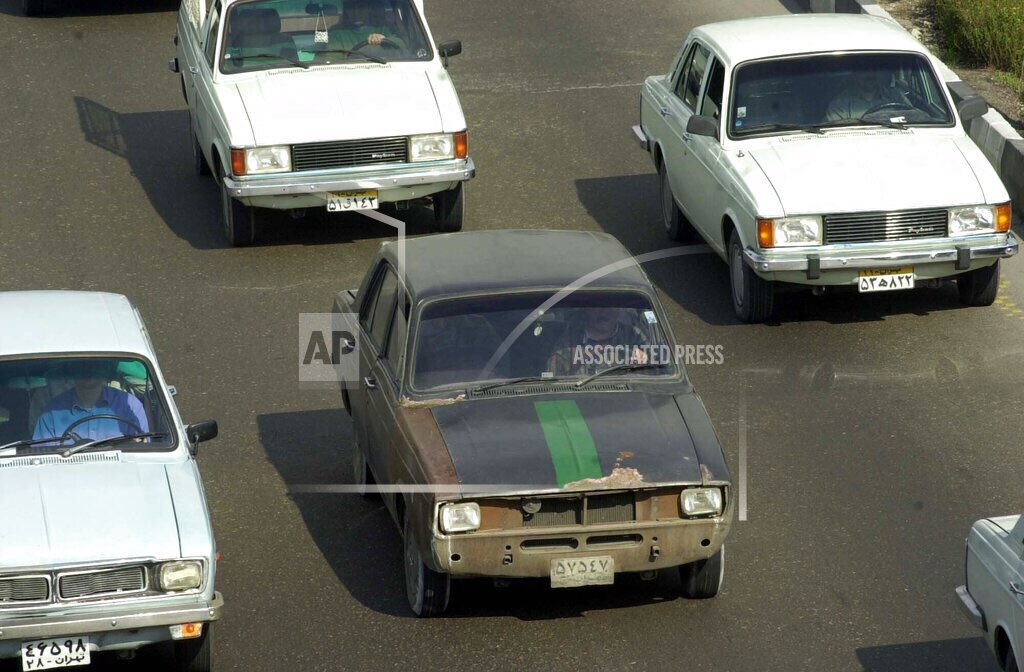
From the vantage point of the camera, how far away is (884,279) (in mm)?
11633

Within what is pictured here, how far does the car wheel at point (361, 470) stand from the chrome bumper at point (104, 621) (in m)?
2.44

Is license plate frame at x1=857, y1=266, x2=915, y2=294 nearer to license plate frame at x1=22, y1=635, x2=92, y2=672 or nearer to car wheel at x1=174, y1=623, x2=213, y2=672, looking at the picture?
car wheel at x1=174, y1=623, x2=213, y2=672

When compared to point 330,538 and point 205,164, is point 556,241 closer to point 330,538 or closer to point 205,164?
point 330,538

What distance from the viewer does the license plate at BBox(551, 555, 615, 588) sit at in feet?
24.5

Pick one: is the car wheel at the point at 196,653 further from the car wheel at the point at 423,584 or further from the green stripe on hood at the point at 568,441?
the green stripe on hood at the point at 568,441

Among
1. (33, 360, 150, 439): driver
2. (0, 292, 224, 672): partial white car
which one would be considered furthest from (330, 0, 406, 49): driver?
(33, 360, 150, 439): driver

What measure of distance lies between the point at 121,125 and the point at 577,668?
1133 centimetres

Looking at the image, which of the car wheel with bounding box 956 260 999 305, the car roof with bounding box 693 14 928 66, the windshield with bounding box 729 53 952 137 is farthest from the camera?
the car roof with bounding box 693 14 928 66

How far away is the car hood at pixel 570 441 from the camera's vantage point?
7.49 metres

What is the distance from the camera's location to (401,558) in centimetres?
864

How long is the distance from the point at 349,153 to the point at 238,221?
1199 mm

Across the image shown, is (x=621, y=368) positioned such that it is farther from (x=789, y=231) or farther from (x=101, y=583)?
(x=789, y=231)

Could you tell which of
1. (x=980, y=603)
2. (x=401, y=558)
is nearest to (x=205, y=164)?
(x=401, y=558)

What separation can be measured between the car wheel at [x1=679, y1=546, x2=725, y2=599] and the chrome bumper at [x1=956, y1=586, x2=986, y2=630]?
1201 mm
